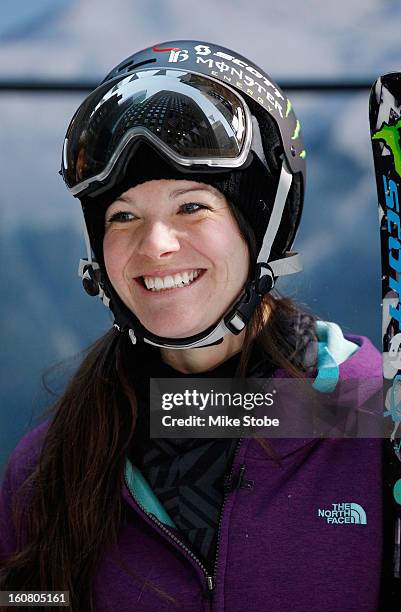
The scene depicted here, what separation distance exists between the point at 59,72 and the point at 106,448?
1191mm

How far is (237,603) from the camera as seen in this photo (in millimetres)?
1745

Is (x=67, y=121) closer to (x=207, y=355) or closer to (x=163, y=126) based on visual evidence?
(x=163, y=126)

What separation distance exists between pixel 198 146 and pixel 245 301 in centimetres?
35

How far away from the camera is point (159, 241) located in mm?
1734

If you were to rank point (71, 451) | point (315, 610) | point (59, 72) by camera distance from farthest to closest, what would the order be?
point (59, 72) → point (71, 451) → point (315, 610)

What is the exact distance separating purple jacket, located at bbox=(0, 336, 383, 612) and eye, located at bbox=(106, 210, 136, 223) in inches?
21.3

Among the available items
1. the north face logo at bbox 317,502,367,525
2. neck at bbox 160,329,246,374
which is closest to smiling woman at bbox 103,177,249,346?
neck at bbox 160,329,246,374

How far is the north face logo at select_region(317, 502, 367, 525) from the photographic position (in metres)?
1.74

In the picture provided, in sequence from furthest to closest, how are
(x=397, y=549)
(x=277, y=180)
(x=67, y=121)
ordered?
(x=67, y=121) → (x=277, y=180) → (x=397, y=549)

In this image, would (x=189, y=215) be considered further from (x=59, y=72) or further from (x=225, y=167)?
(x=59, y=72)

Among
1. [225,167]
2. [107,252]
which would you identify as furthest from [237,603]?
[225,167]

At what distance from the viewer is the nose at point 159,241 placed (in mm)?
1733

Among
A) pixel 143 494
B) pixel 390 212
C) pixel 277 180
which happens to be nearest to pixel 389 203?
pixel 390 212

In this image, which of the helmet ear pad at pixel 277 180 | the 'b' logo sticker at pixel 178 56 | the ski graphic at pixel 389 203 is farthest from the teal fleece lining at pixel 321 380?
the 'b' logo sticker at pixel 178 56
